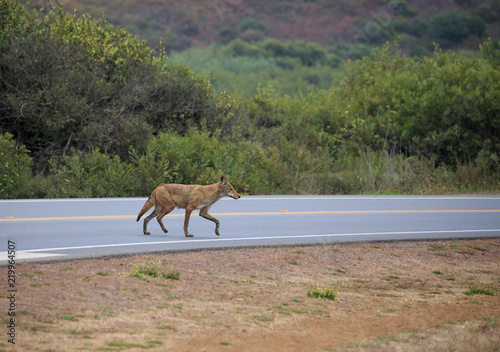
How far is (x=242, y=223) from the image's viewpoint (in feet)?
48.2

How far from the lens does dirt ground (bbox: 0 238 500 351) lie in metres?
6.95

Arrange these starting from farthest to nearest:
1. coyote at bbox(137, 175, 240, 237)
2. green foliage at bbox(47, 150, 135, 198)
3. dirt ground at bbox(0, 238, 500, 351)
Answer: green foliage at bbox(47, 150, 135, 198) → coyote at bbox(137, 175, 240, 237) → dirt ground at bbox(0, 238, 500, 351)

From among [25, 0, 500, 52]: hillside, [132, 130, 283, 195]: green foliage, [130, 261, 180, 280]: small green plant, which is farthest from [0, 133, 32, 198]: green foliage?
[25, 0, 500, 52]: hillside

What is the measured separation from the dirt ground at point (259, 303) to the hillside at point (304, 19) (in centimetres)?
7779

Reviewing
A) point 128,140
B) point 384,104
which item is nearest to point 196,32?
point 384,104

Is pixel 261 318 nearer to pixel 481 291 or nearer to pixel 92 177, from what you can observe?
pixel 481 291

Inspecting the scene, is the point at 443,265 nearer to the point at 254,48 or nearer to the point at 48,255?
the point at 48,255

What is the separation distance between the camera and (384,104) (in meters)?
31.0

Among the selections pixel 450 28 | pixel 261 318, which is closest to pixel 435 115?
pixel 261 318

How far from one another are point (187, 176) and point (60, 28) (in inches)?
321

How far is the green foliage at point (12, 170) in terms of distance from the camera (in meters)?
17.2

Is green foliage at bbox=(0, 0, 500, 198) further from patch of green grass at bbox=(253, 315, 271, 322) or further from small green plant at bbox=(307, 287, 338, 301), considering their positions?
patch of green grass at bbox=(253, 315, 271, 322)

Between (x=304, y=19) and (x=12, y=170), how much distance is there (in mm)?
80731

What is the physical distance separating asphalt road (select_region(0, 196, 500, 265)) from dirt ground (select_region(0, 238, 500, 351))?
0.80m
